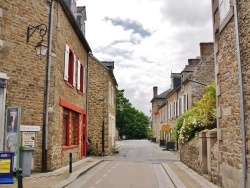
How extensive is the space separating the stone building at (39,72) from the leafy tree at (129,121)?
2122 inches

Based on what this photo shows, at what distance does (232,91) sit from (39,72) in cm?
726

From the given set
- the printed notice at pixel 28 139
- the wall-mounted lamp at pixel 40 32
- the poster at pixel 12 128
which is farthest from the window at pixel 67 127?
the poster at pixel 12 128

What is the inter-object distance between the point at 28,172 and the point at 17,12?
18.3ft

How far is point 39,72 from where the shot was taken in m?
13.1

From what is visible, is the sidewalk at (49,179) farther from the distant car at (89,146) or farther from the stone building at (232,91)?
the distant car at (89,146)

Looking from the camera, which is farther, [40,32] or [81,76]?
[81,76]

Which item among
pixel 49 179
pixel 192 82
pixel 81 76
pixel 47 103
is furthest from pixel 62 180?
pixel 192 82

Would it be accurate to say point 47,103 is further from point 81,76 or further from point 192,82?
point 192,82

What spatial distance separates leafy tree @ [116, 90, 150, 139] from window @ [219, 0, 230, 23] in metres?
59.2

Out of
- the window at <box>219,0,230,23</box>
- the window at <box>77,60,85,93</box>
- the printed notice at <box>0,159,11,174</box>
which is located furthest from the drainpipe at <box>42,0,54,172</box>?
the window at <box>219,0,230,23</box>

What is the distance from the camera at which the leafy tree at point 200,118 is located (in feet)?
51.6

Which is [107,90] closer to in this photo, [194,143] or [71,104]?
[71,104]

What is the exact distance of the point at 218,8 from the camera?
10.3 meters

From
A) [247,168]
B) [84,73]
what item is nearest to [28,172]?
[247,168]
